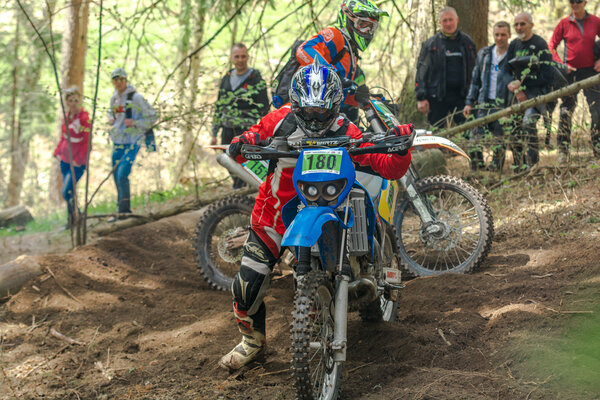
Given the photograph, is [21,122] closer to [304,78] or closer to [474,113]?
[474,113]

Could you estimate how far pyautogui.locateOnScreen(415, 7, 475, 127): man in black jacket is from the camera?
868cm

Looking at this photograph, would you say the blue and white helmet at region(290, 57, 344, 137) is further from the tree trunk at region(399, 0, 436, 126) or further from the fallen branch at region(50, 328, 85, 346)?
the tree trunk at region(399, 0, 436, 126)

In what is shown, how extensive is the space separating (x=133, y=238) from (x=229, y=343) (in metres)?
3.52

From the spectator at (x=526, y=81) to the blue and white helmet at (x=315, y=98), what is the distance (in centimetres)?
435

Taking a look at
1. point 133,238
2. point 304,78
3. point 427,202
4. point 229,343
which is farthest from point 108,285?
point 304,78

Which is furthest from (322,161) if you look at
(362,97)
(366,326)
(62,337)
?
(62,337)

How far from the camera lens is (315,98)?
3889 millimetres

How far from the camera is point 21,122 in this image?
1934 cm

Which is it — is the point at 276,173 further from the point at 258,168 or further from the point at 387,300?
the point at 258,168

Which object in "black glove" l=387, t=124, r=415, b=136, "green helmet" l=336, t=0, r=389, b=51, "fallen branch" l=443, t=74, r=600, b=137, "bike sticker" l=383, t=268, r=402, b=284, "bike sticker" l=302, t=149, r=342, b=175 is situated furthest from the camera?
"fallen branch" l=443, t=74, r=600, b=137

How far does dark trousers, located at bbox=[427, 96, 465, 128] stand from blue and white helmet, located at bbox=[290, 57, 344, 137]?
5180 mm

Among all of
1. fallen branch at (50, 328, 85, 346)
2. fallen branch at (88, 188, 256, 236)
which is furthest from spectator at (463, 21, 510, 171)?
fallen branch at (50, 328, 85, 346)

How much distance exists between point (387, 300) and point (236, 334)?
124 cm

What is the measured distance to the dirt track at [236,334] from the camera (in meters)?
3.98
